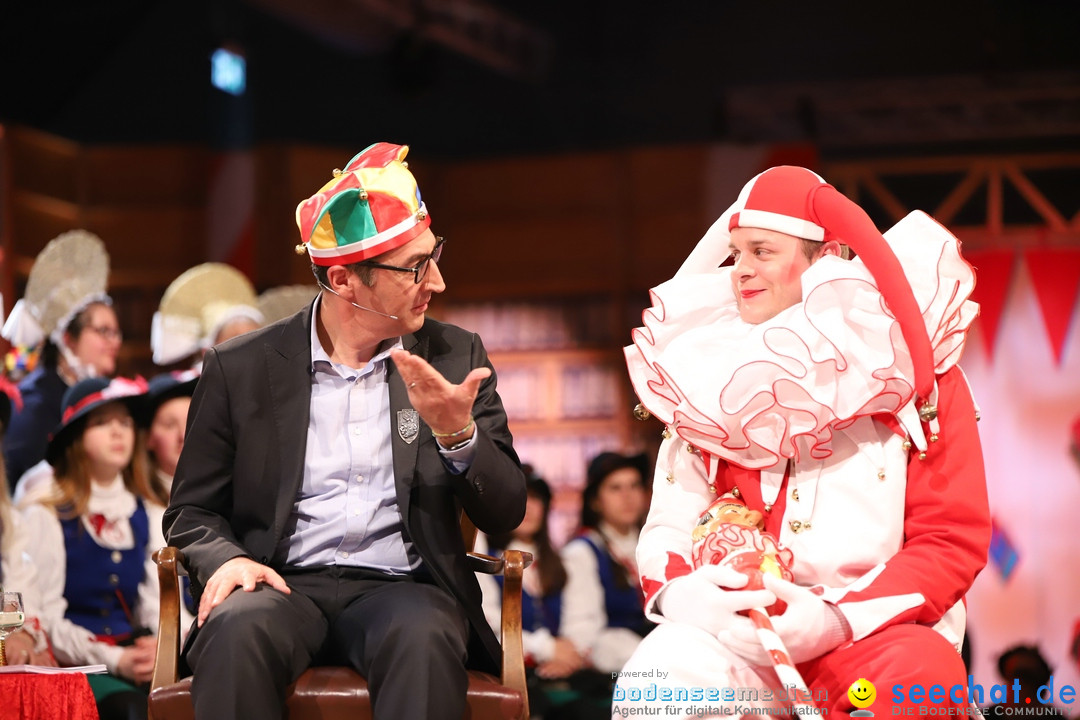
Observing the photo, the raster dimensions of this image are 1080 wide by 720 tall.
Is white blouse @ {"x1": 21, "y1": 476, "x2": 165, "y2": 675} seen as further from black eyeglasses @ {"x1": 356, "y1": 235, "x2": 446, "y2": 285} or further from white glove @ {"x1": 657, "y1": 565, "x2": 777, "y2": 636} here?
Answer: white glove @ {"x1": 657, "y1": 565, "x2": 777, "y2": 636}

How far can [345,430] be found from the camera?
2.65 m

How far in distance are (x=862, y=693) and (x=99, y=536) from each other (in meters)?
2.81

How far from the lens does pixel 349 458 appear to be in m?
2.62

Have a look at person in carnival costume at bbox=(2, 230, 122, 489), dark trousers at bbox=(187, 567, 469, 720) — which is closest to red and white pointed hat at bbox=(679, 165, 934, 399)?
dark trousers at bbox=(187, 567, 469, 720)

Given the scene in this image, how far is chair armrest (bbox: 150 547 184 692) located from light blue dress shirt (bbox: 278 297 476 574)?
229 mm

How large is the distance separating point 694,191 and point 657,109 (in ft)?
2.57

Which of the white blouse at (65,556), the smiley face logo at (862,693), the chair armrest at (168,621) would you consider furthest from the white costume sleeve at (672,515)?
the white blouse at (65,556)

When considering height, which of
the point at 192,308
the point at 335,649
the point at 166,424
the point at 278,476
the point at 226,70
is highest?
the point at 226,70

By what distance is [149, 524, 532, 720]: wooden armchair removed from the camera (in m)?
2.33

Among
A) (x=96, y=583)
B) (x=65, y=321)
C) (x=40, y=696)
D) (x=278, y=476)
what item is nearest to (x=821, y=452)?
(x=278, y=476)

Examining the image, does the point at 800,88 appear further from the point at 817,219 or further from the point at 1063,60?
the point at 817,219

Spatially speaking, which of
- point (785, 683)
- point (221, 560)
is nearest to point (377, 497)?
point (221, 560)

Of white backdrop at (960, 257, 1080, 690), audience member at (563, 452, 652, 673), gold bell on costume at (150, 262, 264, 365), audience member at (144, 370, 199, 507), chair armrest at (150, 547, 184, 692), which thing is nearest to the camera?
chair armrest at (150, 547, 184, 692)

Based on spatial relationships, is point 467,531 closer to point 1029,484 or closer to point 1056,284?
point 1029,484
